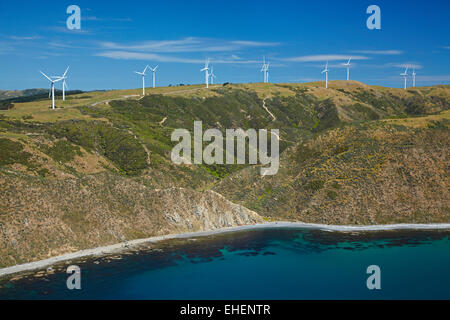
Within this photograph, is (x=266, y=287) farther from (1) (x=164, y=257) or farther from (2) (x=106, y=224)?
(2) (x=106, y=224)

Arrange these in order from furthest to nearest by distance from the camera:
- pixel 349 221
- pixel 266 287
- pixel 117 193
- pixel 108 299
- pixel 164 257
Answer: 1. pixel 349 221
2. pixel 117 193
3. pixel 164 257
4. pixel 266 287
5. pixel 108 299

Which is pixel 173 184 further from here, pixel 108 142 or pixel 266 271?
pixel 266 271

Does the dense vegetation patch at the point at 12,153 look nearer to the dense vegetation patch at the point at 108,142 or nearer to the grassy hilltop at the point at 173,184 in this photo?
the grassy hilltop at the point at 173,184

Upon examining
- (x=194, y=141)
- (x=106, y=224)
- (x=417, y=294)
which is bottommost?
(x=417, y=294)

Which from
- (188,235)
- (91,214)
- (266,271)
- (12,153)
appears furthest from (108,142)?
(266,271)

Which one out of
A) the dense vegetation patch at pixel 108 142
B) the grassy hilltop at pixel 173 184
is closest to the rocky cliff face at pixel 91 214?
the grassy hilltop at pixel 173 184

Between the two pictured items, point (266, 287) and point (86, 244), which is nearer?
point (266, 287)

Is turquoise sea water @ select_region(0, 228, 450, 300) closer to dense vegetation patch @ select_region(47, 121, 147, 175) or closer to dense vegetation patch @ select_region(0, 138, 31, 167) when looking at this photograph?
dense vegetation patch @ select_region(0, 138, 31, 167)

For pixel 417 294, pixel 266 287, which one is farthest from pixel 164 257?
pixel 417 294
